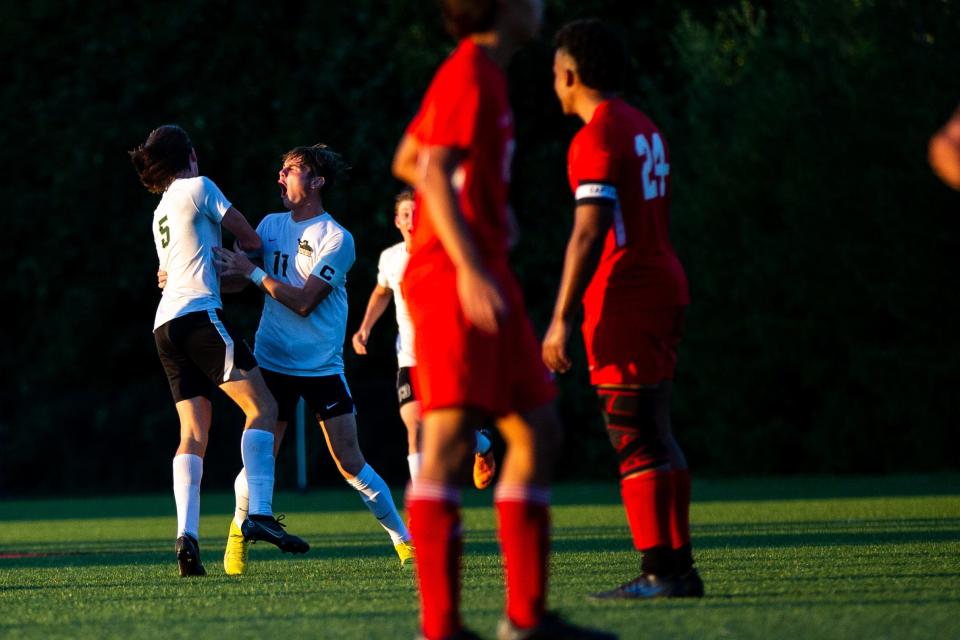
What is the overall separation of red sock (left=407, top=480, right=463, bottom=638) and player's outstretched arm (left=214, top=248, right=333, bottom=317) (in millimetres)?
3851

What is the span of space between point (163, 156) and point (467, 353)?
4196 millimetres

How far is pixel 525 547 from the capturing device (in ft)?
15.5

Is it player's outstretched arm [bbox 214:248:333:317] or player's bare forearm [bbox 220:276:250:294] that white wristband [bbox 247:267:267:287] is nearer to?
player's outstretched arm [bbox 214:248:333:317]

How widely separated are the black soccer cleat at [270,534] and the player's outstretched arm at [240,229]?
1.48 metres

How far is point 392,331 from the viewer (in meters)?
28.0

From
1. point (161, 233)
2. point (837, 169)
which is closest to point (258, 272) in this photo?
point (161, 233)

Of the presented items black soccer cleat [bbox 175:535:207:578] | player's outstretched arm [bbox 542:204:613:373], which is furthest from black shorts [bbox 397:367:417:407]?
player's outstretched arm [bbox 542:204:613:373]

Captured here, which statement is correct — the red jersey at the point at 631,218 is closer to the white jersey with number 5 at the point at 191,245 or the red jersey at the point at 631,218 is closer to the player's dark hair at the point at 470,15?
the player's dark hair at the point at 470,15

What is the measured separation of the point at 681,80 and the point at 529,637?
2449 centimetres

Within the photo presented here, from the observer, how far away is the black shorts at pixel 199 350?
8.09 m

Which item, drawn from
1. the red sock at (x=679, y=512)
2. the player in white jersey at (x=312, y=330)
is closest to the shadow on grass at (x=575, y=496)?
the player in white jersey at (x=312, y=330)

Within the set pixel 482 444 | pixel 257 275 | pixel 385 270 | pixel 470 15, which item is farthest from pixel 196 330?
pixel 470 15

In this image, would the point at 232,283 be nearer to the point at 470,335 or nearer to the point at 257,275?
the point at 257,275

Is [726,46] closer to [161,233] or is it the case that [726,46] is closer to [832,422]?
[832,422]
